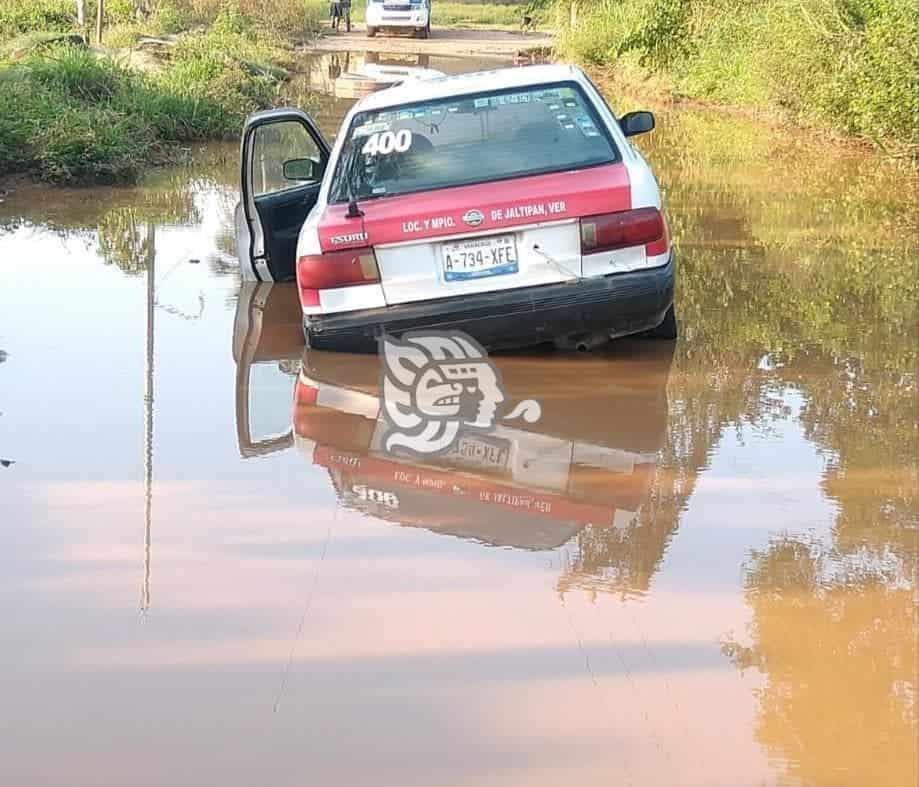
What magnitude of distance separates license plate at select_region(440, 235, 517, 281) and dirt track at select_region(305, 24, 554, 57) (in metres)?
26.3

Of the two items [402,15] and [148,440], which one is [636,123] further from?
[402,15]

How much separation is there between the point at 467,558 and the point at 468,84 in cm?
342

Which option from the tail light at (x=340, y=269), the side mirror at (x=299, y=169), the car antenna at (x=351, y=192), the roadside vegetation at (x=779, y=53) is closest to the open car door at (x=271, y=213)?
the side mirror at (x=299, y=169)

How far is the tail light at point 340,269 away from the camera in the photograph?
24.1 ft

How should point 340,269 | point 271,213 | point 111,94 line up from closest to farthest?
point 340,269
point 271,213
point 111,94

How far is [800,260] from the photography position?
10.4 metres

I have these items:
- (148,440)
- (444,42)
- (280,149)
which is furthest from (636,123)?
(444,42)

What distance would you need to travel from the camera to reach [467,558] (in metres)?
5.25

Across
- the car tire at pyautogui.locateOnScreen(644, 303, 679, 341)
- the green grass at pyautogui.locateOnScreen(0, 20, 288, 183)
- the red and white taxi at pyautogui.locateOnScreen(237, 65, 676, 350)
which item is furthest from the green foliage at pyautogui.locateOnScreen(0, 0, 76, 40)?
the car tire at pyautogui.locateOnScreen(644, 303, 679, 341)

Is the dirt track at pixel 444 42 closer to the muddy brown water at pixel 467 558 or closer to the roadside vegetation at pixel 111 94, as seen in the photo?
the roadside vegetation at pixel 111 94

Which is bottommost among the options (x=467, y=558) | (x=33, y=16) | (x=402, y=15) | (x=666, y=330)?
(x=402, y=15)

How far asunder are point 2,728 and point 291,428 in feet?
9.96

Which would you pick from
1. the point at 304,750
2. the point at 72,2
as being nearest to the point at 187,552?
the point at 304,750

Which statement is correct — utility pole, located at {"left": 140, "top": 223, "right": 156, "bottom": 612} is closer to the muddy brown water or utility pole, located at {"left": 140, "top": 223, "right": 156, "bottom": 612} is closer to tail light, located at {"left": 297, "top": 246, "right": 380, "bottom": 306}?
the muddy brown water
